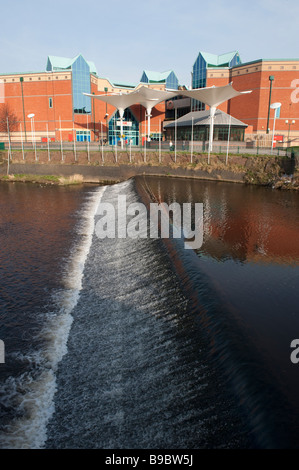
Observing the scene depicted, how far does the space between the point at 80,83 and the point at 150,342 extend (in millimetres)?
58017

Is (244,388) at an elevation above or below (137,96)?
below

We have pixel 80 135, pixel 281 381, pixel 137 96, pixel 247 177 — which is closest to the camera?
pixel 281 381

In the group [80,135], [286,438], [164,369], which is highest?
[80,135]

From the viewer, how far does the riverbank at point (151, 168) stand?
98.2ft

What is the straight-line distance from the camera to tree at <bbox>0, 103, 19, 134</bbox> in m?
58.7

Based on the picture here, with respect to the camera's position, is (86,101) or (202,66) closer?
(202,66)

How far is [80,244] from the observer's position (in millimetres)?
14422

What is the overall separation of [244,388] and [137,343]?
109 inches

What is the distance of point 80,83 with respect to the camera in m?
57.1

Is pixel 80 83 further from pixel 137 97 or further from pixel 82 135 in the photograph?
pixel 137 97

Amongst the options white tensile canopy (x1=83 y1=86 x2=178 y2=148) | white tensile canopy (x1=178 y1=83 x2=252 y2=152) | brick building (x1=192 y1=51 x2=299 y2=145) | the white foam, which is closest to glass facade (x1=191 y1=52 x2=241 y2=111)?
brick building (x1=192 y1=51 x2=299 y2=145)

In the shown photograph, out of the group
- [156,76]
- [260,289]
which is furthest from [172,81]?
[260,289]

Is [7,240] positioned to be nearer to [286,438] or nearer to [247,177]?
[286,438]

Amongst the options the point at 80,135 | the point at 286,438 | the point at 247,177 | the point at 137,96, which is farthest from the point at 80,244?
the point at 80,135
